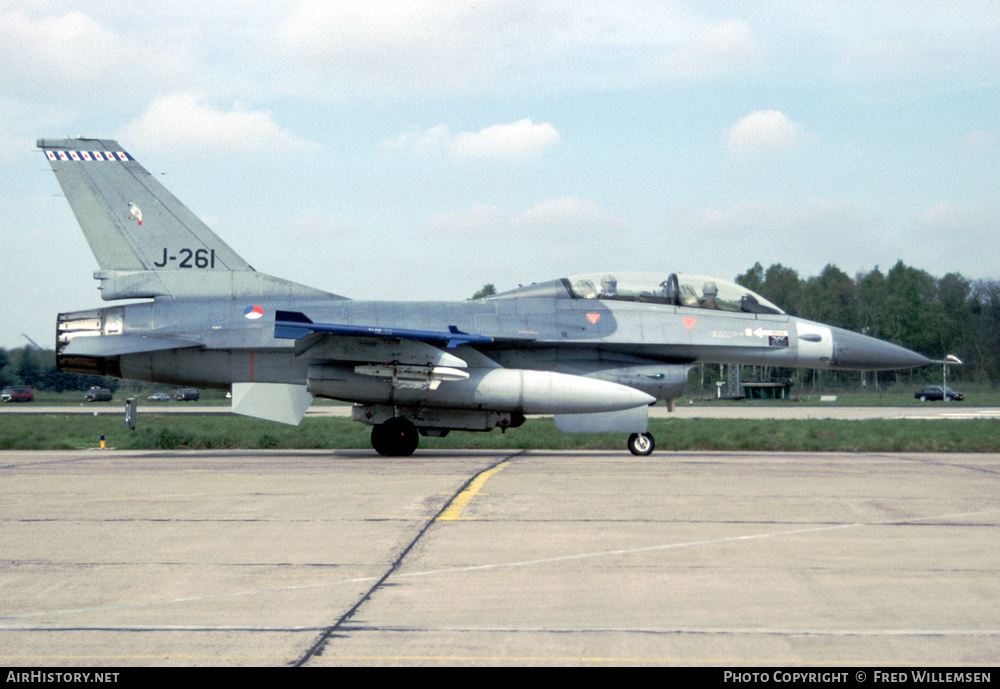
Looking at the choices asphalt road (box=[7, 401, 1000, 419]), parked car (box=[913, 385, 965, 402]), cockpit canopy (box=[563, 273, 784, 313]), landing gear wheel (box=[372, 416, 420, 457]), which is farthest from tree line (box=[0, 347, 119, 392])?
parked car (box=[913, 385, 965, 402])

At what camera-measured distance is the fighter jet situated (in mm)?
14664

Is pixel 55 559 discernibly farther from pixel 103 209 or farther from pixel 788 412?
pixel 788 412

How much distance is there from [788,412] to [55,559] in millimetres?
33239

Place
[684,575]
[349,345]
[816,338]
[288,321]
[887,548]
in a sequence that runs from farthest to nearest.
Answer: [816,338]
[349,345]
[288,321]
[887,548]
[684,575]

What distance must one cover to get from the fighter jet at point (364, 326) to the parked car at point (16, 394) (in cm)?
→ 5795

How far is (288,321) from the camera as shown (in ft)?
43.7

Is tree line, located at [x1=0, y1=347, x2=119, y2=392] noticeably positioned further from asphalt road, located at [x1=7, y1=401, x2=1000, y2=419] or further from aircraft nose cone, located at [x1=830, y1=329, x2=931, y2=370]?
aircraft nose cone, located at [x1=830, y1=329, x2=931, y2=370]

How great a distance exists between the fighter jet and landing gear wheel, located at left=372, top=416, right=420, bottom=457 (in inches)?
0.8

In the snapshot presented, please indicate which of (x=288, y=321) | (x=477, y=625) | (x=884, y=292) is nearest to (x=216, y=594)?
(x=477, y=625)

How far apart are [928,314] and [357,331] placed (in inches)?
2442

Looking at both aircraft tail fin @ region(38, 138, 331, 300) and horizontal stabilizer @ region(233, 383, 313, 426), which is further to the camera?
aircraft tail fin @ region(38, 138, 331, 300)

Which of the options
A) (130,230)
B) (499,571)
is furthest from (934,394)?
(499,571)

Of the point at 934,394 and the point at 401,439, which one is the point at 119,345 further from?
the point at 934,394

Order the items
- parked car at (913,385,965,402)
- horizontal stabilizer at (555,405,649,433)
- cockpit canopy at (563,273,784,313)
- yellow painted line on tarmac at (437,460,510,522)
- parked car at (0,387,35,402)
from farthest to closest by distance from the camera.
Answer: parked car at (0,387,35,402)
parked car at (913,385,965,402)
cockpit canopy at (563,273,784,313)
horizontal stabilizer at (555,405,649,433)
yellow painted line on tarmac at (437,460,510,522)
